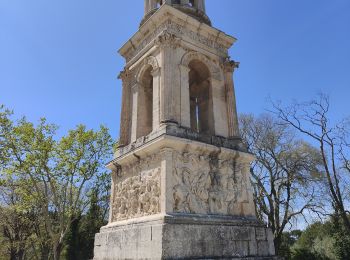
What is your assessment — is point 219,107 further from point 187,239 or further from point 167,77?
point 187,239

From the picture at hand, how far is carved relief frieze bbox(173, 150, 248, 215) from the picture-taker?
688cm

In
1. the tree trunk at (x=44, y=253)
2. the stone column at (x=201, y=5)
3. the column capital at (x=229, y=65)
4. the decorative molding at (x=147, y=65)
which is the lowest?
the tree trunk at (x=44, y=253)

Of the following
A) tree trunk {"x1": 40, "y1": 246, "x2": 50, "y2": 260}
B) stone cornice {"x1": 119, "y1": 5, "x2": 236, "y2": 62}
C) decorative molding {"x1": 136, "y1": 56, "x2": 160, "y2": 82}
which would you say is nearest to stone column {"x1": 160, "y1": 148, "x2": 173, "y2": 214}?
decorative molding {"x1": 136, "y1": 56, "x2": 160, "y2": 82}

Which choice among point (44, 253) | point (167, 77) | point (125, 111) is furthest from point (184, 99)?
point (44, 253)

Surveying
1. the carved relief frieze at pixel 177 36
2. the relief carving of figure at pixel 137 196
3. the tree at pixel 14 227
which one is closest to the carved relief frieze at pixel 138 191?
the relief carving of figure at pixel 137 196

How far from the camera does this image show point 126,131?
A: 9359 mm

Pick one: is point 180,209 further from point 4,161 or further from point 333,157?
point 333,157

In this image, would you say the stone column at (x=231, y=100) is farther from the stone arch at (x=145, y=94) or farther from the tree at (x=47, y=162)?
the tree at (x=47, y=162)

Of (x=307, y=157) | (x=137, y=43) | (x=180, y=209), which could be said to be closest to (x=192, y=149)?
(x=180, y=209)

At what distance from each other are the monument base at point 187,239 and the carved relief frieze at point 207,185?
1.02ft

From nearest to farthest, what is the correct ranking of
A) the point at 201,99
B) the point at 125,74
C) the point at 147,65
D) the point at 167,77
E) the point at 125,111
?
1. the point at 167,77
2. the point at 147,65
3. the point at 125,111
4. the point at 201,99
5. the point at 125,74

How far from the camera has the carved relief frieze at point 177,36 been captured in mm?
8820

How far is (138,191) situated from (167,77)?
3.19m

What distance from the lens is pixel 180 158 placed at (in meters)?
7.18
